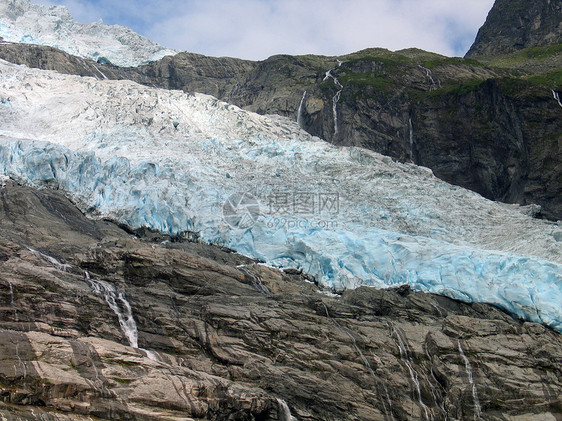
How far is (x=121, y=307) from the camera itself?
58.1ft

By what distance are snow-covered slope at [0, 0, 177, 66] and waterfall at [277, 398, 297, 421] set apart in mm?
49902

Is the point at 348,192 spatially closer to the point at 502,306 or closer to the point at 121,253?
the point at 502,306

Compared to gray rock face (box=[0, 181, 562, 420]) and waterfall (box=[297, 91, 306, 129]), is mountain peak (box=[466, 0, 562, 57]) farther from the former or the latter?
gray rock face (box=[0, 181, 562, 420])

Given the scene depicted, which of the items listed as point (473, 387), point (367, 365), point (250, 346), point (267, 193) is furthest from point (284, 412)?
point (267, 193)

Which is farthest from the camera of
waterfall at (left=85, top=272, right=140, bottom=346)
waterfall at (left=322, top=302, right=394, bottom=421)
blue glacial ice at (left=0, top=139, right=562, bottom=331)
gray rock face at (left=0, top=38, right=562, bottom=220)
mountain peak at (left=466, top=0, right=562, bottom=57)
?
mountain peak at (left=466, top=0, right=562, bottom=57)

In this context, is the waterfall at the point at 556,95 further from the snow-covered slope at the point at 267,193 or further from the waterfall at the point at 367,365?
the waterfall at the point at 367,365

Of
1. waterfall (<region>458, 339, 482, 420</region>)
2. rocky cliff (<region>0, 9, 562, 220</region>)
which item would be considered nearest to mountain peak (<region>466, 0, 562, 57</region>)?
rocky cliff (<region>0, 9, 562, 220</region>)

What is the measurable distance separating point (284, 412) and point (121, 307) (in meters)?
5.38

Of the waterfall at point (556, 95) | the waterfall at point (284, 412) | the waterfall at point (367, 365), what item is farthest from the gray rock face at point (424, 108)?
the waterfall at point (284, 412)

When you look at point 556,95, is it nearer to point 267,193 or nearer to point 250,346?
point 267,193

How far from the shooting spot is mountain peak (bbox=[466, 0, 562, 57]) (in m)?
78.0

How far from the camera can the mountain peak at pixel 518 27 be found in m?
78.0

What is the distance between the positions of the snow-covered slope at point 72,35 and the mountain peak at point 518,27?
140 feet

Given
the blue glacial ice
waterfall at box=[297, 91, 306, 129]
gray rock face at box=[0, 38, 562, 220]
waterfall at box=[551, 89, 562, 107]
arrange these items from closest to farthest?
the blue glacial ice → gray rock face at box=[0, 38, 562, 220] → waterfall at box=[551, 89, 562, 107] → waterfall at box=[297, 91, 306, 129]
